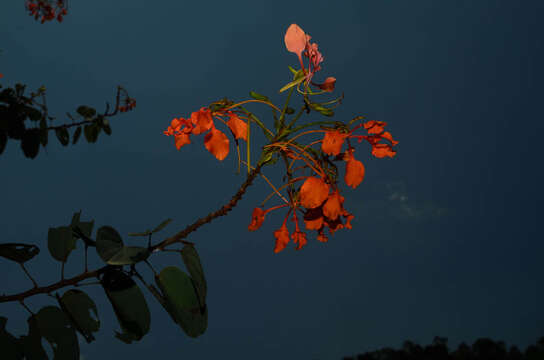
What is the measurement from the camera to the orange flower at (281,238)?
1141 mm

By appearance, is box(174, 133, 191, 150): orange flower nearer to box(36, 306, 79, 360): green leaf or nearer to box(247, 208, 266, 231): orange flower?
box(247, 208, 266, 231): orange flower

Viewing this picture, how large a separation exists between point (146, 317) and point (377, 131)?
736 millimetres

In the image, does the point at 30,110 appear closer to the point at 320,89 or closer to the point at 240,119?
the point at 240,119

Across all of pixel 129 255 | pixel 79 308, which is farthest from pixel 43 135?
pixel 129 255

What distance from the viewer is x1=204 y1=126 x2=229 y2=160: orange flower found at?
3.41ft

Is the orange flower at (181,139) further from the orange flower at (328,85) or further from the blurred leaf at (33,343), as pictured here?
the blurred leaf at (33,343)

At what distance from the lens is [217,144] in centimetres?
104

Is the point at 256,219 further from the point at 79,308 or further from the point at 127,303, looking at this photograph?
the point at 79,308

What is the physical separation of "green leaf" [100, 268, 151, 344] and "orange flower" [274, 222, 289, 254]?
39 centimetres

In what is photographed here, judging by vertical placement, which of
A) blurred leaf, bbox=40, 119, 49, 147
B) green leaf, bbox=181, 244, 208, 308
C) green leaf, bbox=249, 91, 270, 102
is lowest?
green leaf, bbox=181, 244, 208, 308

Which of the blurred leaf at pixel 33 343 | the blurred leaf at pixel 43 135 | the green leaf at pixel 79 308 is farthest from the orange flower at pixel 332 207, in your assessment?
the blurred leaf at pixel 43 135

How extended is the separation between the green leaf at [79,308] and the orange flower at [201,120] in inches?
19.4

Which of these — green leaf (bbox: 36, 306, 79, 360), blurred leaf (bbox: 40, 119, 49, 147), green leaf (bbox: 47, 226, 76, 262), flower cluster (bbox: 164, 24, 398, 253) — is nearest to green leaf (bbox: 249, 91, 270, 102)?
flower cluster (bbox: 164, 24, 398, 253)

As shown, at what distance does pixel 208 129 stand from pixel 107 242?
1.25ft
